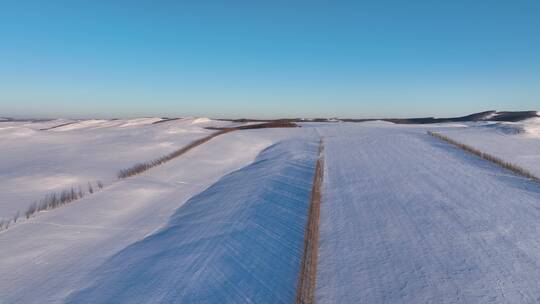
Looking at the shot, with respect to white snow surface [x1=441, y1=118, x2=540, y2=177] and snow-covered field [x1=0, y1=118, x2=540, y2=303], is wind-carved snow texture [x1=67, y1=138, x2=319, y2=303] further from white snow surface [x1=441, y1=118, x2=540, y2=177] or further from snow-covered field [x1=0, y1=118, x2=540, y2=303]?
white snow surface [x1=441, y1=118, x2=540, y2=177]

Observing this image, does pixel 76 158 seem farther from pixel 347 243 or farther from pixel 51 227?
pixel 347 243

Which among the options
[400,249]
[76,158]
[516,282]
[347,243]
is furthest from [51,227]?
[76,158]

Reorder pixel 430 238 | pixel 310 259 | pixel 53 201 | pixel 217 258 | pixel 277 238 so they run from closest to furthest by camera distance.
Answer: pixel 310 259
pixel 217 258
pixel 430 238
pixel 277 238
pixel 53 201

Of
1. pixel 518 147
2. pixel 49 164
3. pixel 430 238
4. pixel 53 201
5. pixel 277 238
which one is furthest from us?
pixel 518 147

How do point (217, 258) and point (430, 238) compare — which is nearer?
point (217, 258)

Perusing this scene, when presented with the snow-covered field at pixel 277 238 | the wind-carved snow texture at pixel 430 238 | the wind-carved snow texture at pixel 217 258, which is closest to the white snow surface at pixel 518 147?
the snow-covered field at pixel 277 238

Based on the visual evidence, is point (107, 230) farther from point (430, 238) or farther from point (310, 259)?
point (430, 238)

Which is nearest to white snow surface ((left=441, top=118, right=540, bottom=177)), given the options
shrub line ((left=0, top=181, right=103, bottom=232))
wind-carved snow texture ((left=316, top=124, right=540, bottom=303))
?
wind-carved snow texture ((left=316, top=124, right=540, bottom=303))

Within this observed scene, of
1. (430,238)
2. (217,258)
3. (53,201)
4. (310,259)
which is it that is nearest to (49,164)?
(53,201)
